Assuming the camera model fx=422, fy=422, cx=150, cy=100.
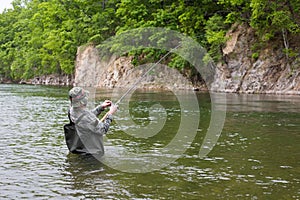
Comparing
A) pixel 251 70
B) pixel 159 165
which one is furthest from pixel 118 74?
pixel 159 165

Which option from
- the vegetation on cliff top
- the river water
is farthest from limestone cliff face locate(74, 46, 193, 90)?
the river water

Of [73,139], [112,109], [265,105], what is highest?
[265,105]

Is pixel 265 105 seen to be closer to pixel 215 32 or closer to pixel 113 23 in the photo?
pixel 215 32

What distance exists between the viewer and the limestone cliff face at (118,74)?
50.7 metres

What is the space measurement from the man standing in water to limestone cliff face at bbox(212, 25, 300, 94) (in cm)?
2753

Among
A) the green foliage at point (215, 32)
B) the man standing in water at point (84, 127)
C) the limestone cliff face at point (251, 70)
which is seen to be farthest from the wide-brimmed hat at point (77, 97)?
the green foliage at point (215, 32)

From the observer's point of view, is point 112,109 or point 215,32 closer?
point 112,109

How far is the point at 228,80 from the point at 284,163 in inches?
1258

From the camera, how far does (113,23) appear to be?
2504 inches

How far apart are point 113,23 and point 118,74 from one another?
935cm

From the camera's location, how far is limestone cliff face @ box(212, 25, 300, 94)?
1419 inches

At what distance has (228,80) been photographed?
40.9 m

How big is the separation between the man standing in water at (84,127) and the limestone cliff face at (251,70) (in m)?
27.5

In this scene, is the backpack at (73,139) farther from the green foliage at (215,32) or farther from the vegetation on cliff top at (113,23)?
the green foliage at (215,32)
